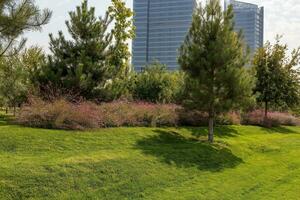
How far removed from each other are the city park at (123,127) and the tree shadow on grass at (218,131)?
111 mm

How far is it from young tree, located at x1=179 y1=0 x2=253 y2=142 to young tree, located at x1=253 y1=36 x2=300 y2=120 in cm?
1174

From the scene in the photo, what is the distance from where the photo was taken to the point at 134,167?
1115cm

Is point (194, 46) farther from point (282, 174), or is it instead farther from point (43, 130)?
point (43, 130)

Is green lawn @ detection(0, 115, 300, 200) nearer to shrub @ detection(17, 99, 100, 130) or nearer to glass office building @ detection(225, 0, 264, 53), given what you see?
shrub @ detection(17, 99, 100, 130)

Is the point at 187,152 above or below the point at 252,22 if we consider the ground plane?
below

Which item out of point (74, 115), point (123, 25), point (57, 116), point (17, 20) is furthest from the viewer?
A: point (123, 25)

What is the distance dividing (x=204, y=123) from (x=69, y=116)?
342 inches

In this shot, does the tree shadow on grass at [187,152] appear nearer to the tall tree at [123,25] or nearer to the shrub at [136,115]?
the shrub at [136,115]

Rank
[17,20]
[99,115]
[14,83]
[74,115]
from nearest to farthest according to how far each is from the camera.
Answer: [17,20]
[74,115]
[99,115]
[14,83]

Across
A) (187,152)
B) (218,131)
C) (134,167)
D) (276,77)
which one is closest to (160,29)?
(276,77)

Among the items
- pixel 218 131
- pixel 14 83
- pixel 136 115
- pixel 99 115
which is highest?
pixel 14 83

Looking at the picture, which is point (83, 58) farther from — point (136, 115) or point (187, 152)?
point (187, 152)

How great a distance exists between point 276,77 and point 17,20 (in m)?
21.7

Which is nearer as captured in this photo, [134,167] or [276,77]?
[134,167]
